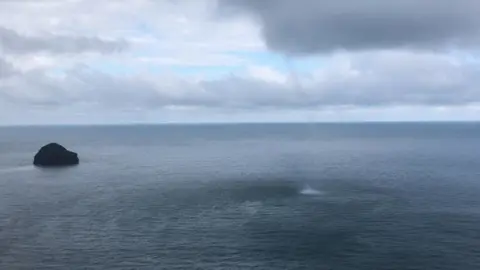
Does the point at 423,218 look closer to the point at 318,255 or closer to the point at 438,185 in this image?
the point at 318,255

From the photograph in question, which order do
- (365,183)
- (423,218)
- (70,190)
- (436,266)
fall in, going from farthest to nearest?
(365,183) < (70,190) < (423,218) < (436,266)

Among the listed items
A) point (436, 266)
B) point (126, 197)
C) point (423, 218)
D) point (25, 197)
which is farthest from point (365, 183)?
point (25, 197)

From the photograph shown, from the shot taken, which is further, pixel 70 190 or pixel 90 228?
pixel 70 190

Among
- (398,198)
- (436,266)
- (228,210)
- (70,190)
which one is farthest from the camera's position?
(70,190)

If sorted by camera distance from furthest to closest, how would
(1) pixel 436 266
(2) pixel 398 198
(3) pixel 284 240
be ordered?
(2) pixel 398 198, (3) pixel 284 240, (1) pixel 436 266

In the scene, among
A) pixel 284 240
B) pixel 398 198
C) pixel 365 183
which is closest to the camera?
pixel 284 240

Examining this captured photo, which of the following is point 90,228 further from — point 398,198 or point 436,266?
point 398,198

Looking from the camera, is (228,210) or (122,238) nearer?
(122,238)

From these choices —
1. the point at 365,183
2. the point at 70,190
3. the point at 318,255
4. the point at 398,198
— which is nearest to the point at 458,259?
the point at 318,255
